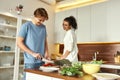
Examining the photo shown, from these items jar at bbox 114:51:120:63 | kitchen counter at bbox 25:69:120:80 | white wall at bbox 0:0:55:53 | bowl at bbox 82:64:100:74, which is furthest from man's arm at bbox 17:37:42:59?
jar at bbox 114:51:120:63

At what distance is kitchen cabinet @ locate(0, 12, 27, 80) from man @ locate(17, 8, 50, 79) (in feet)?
4.23

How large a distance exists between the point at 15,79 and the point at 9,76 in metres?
0.16

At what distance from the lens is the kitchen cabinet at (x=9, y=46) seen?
2.85m

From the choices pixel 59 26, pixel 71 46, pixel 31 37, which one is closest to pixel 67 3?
pixel 59 26

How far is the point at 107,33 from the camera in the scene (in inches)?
123

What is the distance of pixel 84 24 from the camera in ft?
11.4

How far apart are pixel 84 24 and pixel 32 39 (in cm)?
202

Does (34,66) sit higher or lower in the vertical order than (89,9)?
lower

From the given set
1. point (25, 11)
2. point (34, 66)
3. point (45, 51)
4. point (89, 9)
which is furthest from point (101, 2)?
point (34, 66)

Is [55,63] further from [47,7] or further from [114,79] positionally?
[47,7]

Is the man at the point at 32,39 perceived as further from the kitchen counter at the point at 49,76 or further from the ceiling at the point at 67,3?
the ceiling at the point at 67,3

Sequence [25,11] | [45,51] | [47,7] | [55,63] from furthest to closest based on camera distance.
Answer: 1. [47,7]
2. [25,11]
3. [45,51]
4. [55,63]

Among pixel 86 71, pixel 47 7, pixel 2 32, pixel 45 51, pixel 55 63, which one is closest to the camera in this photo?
pixel 86 71

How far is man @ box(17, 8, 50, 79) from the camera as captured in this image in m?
1.61
